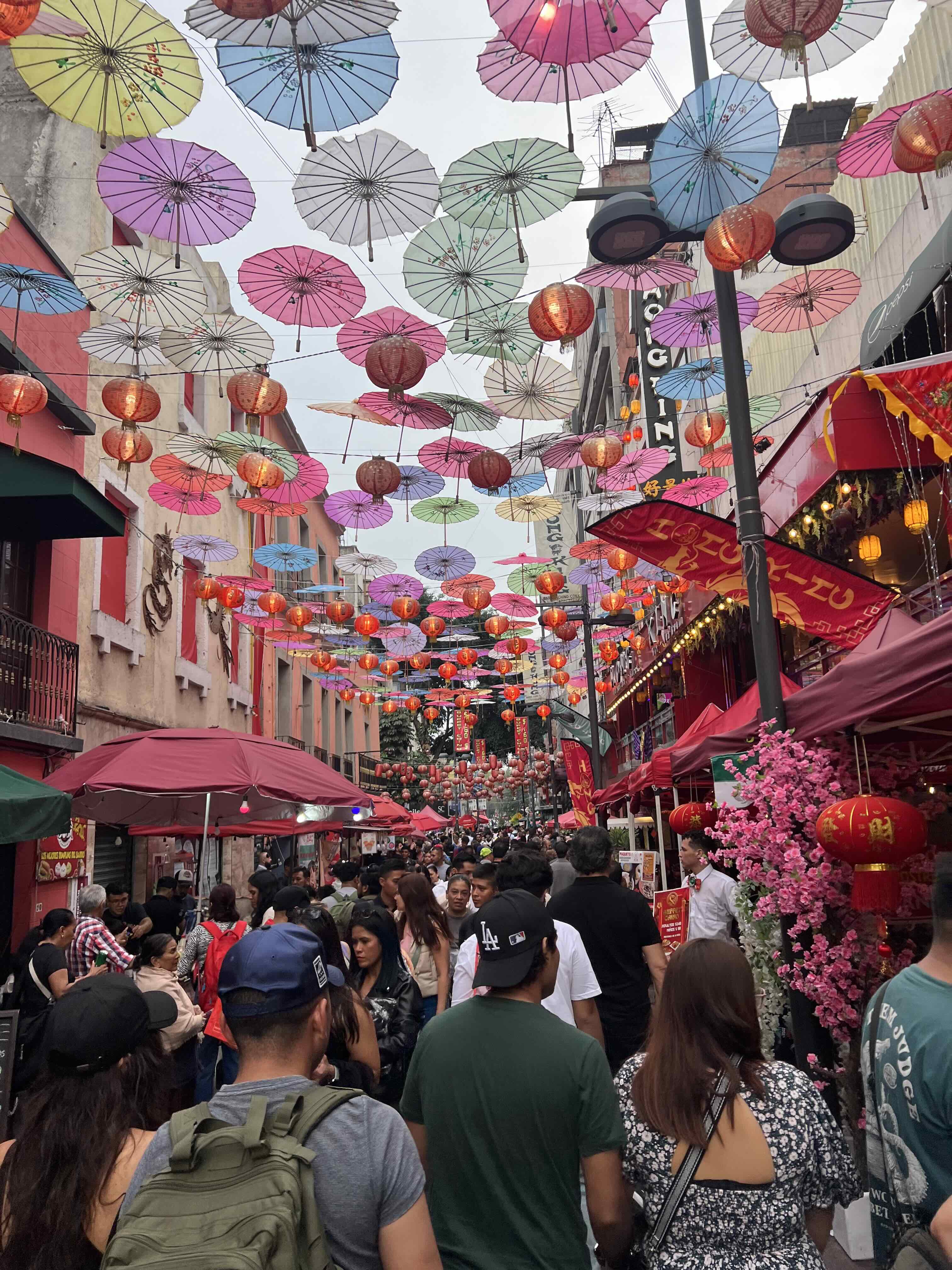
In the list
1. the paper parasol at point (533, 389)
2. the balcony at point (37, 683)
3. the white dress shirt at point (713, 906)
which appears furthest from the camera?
the balcony at point (37, 683)

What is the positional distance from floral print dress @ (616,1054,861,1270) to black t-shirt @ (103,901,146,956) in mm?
8687

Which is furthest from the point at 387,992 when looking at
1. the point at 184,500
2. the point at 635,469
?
the point at 184,500

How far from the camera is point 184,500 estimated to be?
45.7 feet

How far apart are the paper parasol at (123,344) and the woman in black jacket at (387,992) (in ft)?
23.1

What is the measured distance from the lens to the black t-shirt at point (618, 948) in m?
5.57

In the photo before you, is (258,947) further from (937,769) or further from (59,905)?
(59,905)

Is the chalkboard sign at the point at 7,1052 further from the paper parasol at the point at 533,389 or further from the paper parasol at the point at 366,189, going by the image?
the paper parasol at the point at 533,389

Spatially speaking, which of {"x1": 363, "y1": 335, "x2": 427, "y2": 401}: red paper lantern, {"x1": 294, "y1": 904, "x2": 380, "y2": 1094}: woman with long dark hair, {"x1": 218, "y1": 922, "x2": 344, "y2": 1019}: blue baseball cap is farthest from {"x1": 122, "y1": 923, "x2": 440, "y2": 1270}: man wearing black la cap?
{"x1": 363, "y1": 335, "x2": 427, "y2": 401}: red paper lantern

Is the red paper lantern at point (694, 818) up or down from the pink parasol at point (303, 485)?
down

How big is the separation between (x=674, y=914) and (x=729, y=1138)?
6382 millimetres

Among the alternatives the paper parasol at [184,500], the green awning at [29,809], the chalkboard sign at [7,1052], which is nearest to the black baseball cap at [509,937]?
the chalkboard sign at [7,1052]

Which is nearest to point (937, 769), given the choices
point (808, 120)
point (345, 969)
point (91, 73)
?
point (345, 969)

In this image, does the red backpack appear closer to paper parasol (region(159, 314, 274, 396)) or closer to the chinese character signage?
the chinese character signage

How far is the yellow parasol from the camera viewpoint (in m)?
6.29
